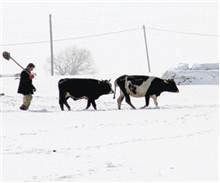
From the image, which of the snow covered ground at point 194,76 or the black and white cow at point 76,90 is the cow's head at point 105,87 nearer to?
the black and white cow at point 76,90

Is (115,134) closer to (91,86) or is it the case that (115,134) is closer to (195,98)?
(91,86)

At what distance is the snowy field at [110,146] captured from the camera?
843 centimetres

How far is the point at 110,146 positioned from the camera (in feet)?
35.7

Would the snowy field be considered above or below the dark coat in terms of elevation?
below

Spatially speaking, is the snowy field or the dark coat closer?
the snowy field

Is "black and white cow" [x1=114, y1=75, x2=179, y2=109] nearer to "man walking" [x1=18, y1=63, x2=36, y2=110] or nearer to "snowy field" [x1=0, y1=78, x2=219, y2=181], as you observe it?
"snowy field" [x1=0, y1=78, x2=219, y2=181]

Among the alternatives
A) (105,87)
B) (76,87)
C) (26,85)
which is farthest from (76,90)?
(26,85)

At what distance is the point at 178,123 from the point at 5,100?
9.93m

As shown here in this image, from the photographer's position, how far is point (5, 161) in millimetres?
9516

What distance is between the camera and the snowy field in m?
8.43

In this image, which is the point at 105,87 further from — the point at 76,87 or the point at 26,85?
the point at 26,85

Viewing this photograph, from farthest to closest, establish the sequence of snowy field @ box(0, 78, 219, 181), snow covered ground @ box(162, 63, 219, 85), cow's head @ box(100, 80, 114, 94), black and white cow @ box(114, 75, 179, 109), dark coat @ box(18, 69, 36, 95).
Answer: snow covered ground @ box(162, 63, 219, 85)
black and white cow @ box(114, 75, 179, 109)
cow's head @ box(100, 80, 114, 94)
dark coat @ box(18, 69, 36, 95)
snowy field @ box(0, 78, 219, 181)

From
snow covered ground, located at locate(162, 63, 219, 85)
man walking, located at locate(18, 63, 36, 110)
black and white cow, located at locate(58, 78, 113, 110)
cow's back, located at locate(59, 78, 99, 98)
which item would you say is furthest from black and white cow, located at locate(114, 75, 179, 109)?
snow covered ground, located at locate(162, 63, 219, 85)

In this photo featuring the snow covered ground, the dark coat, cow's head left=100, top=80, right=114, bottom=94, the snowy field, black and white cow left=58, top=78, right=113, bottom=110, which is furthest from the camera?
the snow covered ground
